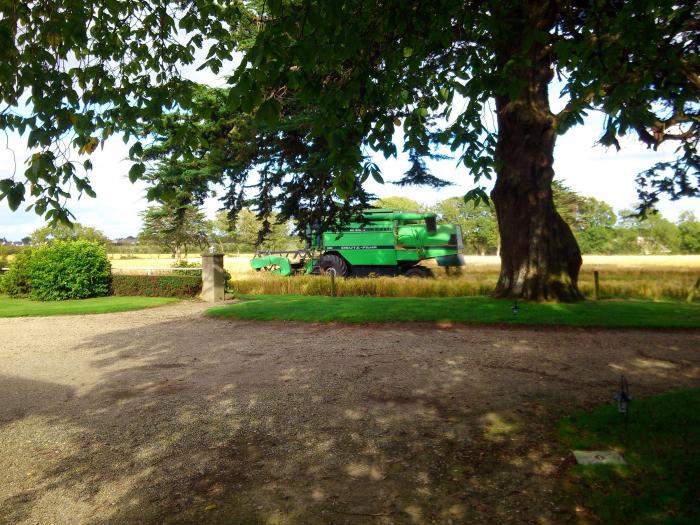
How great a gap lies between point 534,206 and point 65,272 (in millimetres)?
16901

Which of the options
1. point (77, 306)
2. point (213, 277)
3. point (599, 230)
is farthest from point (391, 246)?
point (599, 230)

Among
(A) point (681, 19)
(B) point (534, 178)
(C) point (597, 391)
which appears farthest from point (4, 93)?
(B) point (534, 178)

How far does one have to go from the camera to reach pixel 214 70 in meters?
5.37

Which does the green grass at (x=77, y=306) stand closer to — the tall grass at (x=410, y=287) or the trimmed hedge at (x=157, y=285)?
the trimmed hedge at (x=157, y=285)

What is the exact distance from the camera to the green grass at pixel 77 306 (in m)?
14.4

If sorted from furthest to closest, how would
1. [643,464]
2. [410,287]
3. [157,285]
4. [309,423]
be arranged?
1. [157,285]
2. [410,287]
3. [309,423]
4. [643,464]

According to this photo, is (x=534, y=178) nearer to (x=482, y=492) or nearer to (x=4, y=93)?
(x=482, y=492)

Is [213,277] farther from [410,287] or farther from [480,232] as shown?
[480,232]

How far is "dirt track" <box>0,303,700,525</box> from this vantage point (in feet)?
10.5

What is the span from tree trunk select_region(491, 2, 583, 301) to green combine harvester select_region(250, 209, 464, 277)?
329 inches

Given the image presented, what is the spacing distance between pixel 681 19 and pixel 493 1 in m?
1.56

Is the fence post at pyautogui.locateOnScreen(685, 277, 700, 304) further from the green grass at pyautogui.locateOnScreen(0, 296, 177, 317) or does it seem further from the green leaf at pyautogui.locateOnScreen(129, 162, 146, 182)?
the green grass at pyautogui.locateOnScreen(0, 296, 177, 317)

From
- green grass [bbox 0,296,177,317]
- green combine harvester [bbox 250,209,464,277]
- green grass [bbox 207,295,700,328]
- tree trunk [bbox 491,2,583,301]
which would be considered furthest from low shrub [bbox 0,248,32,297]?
tree trunk [bbox 491,2,583,301]

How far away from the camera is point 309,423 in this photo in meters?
4.72
